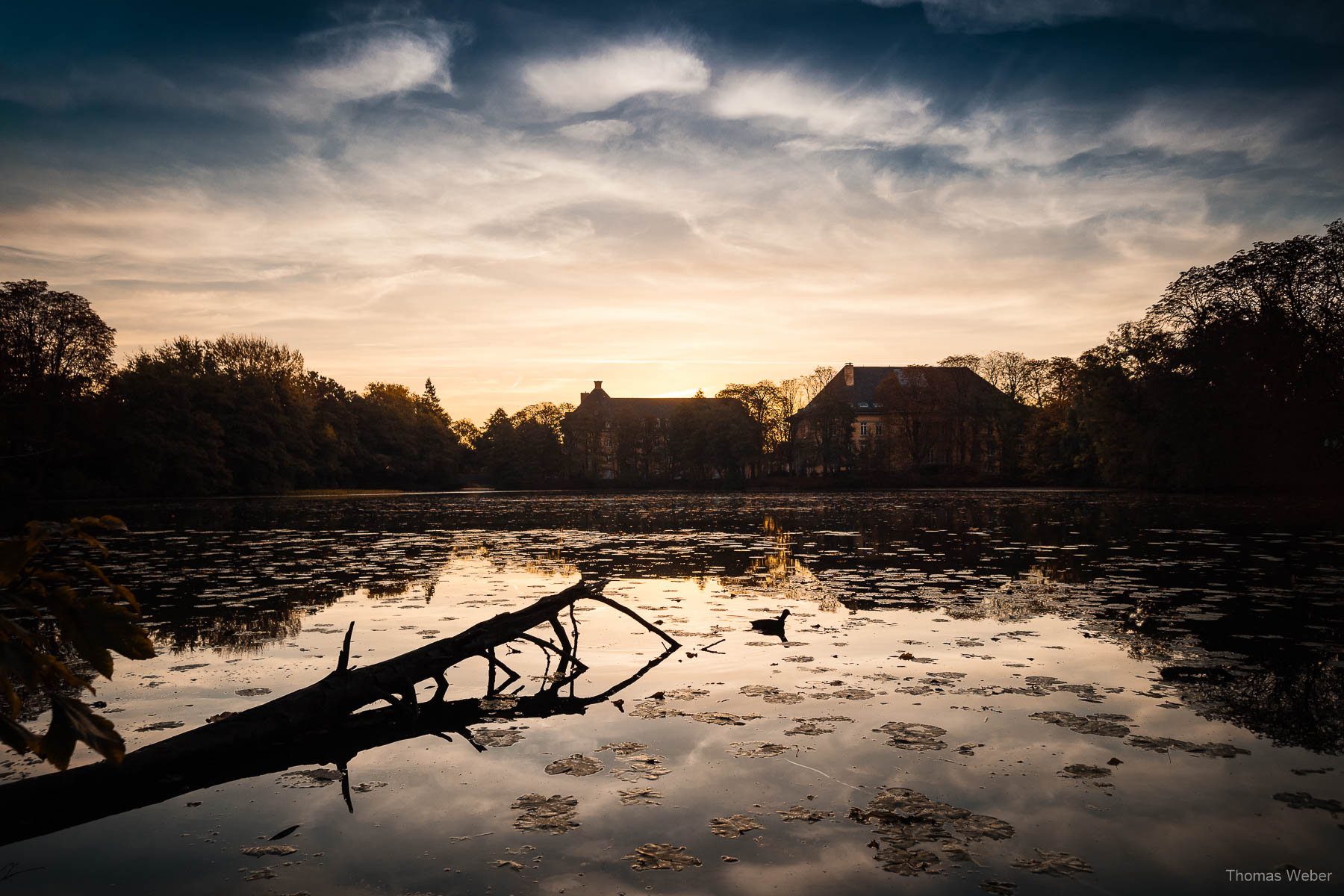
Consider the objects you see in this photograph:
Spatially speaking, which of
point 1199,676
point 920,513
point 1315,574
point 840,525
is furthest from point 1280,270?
point 1199,676

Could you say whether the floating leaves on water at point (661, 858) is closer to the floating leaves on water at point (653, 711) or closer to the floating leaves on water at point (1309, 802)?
the floating leaves on water at point (653, 711)

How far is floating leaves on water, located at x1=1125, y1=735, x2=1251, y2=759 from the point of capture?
20.1 ft

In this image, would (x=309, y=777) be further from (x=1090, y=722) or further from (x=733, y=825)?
(x=1090, y=722)

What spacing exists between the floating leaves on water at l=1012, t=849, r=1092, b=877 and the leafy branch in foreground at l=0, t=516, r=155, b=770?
4.42 m

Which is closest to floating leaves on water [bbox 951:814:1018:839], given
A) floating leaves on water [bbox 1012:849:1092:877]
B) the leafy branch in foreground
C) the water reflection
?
floating leaves on water [bbox 1012:849:1092:877]

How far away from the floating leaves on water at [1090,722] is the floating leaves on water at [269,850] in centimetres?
590

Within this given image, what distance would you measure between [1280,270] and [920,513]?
31.0 meters

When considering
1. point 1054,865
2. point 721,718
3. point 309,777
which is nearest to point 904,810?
point 1054,865

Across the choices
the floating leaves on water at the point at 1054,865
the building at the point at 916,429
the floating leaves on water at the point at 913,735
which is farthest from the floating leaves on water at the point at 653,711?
the building at the point at 916,429

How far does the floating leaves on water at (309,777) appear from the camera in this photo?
5.93 m

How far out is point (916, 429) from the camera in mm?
84438

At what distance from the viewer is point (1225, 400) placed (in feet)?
169

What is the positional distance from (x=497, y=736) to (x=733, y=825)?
274cm

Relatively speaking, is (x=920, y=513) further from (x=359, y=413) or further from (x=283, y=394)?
(x=359, y=413)
